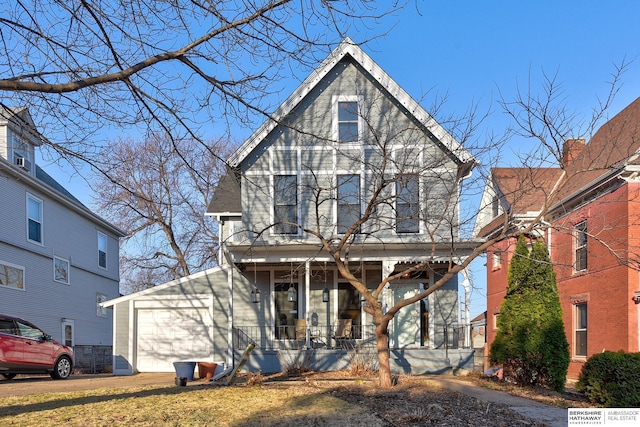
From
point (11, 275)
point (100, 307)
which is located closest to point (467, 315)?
point (11, 275)

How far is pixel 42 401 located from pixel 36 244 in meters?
12.5

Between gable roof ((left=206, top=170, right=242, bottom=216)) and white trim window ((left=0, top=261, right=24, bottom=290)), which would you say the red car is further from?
gable roof ((left=206, top=170, right=242, bottom=216))

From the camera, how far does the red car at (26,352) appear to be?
13.0m

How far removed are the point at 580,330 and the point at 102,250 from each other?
20.0 metres

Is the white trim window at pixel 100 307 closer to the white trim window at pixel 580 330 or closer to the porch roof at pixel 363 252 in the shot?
the porch roof at pixel 363 252

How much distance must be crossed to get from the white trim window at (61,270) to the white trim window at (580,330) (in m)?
18.6

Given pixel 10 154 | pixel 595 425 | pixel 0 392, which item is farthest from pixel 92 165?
pixel 10 154

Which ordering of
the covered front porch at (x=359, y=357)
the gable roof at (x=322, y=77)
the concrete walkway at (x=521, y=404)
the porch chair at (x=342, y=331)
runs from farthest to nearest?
the porch chair at (x=342, y=331), the gable roof at (x=322, y=77), the covered front porch at (x=359, y=357), the concrete walkway at (x=521, y=404)

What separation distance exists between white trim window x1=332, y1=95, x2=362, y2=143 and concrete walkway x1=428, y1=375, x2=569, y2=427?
303 inches

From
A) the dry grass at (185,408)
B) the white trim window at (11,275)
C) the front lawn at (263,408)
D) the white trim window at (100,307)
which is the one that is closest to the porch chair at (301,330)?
the front lawn at (263,408)

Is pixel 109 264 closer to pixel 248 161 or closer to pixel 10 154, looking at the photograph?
pixel 10 154

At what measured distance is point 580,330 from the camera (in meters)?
18.8

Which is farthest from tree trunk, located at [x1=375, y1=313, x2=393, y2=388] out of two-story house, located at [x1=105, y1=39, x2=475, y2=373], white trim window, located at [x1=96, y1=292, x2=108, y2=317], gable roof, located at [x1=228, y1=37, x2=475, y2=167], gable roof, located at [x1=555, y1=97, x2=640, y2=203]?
white trim window, located at [x1=96, y1=292, x2=108, y2=317]

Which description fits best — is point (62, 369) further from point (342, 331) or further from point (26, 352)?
point (342, 331)
